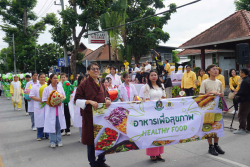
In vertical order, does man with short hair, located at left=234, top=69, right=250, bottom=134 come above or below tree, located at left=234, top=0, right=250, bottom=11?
below

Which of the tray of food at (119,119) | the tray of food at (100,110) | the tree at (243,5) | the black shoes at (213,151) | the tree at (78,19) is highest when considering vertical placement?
the tree at (243,5)

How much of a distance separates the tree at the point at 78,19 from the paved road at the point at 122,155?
1568cm

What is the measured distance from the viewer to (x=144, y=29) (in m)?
27.8

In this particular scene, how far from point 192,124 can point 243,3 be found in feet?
101

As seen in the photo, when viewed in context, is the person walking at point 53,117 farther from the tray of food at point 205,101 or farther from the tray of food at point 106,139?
the tray of food at point 205,101

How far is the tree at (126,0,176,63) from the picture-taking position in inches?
1077

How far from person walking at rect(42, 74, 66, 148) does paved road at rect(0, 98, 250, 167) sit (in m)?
0.29

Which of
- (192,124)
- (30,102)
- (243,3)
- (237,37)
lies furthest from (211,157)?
(243,3)

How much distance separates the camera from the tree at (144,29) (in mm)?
27344

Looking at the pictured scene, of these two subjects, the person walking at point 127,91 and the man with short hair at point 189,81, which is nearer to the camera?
the person walking at point 127,91

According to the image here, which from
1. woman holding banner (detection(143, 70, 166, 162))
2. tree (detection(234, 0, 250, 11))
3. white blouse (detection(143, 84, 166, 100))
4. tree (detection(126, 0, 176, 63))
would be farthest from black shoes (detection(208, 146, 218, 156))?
tree (detection(234, 0, 250, 11))

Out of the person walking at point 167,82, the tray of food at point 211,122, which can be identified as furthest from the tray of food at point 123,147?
the person walking at point 167,82

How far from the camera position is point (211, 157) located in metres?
4.92

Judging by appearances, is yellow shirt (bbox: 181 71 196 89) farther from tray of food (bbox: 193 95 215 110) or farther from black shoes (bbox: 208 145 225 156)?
tray of food (bbox: 193 95 215 110)
